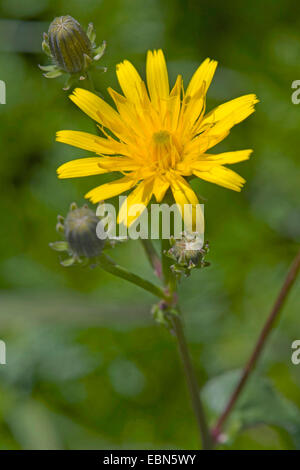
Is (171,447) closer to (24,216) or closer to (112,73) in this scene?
(24,216)

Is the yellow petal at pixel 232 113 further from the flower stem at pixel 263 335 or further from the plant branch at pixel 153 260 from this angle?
the flower stem at pixel 263 335

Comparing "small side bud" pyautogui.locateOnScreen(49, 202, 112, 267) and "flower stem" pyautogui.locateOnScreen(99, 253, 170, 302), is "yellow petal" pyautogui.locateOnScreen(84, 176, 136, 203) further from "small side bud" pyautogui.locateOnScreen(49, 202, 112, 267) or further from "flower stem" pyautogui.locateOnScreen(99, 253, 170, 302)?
"flower stem" pyautogui.locateOnScreen(99, 253, 170, 302)

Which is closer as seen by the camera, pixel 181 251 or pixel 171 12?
pixel 181 251

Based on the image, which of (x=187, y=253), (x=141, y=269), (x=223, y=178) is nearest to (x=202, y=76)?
(x=223, y=178)

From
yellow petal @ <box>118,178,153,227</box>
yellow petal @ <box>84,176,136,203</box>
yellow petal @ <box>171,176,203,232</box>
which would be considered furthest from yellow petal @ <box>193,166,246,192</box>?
yellow petal @ <box>84,176,136,203</box>

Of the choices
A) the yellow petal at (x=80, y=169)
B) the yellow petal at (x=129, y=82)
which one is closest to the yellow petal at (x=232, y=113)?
the yellow petal at (x=129, y=82)
